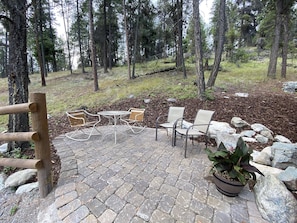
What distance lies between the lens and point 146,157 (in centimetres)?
272

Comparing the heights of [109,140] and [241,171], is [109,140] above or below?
below

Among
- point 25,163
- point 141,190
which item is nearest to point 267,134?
point 141,190

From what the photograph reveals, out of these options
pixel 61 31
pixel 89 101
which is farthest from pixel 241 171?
pixel 61 31

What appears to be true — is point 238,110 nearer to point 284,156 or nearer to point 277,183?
point 284,156

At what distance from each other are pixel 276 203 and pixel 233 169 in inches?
17.5

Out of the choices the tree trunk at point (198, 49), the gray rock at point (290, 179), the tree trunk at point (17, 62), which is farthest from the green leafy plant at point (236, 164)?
the tree trunk at point (198, 49)

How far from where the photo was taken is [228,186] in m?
1.79

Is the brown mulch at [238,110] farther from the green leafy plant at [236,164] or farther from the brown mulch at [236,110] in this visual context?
the green leafy plant at [236,164]

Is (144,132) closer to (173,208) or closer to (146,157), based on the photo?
(146,157)

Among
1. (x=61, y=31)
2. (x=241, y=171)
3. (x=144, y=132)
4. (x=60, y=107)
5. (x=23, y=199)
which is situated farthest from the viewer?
→ (x=61, y=31)

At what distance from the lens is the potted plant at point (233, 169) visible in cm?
175

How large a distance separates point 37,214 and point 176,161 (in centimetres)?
189

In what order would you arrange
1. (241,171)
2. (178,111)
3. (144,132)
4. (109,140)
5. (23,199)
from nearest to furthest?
(241,171), (23,199), (109,140), (178,111), (144,132)

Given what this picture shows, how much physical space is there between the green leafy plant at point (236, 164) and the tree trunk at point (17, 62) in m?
3.17
